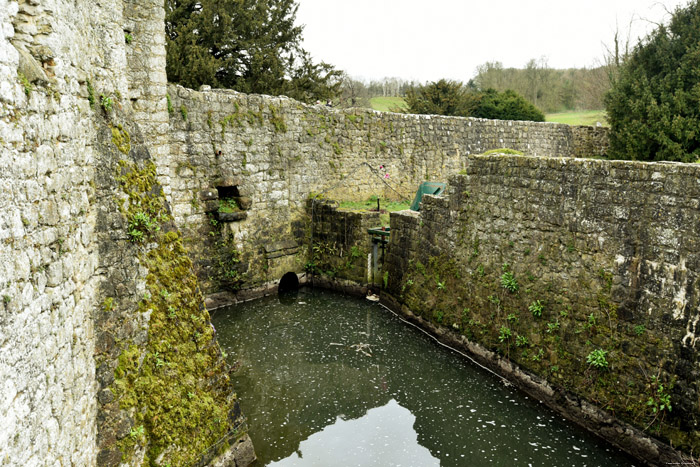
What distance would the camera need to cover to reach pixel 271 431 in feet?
20.6

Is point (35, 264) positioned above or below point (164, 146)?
below

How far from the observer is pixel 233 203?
10.8 meters

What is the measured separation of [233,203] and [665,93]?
392 inches

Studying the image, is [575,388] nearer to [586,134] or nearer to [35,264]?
[35,264]

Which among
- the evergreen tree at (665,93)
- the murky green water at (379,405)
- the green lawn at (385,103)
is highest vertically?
the green lawn at (385,103)

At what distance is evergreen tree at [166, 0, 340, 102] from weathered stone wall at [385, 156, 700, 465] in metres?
11.0

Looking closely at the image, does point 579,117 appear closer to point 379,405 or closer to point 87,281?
point 379,405

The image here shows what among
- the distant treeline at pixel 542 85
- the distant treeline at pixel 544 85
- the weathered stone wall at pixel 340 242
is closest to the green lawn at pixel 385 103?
the distant treeline at pixel 542 85

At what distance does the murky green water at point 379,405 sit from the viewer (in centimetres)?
584

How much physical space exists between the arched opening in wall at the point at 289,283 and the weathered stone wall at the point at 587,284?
4.20 m

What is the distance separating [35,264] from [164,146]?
559cm

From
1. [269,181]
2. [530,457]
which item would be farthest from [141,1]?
[530,457]

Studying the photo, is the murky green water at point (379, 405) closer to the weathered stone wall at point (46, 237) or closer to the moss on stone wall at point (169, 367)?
the moss on stone wall at point (169, 367)

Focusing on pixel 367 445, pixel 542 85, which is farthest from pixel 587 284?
pixel 542 85
